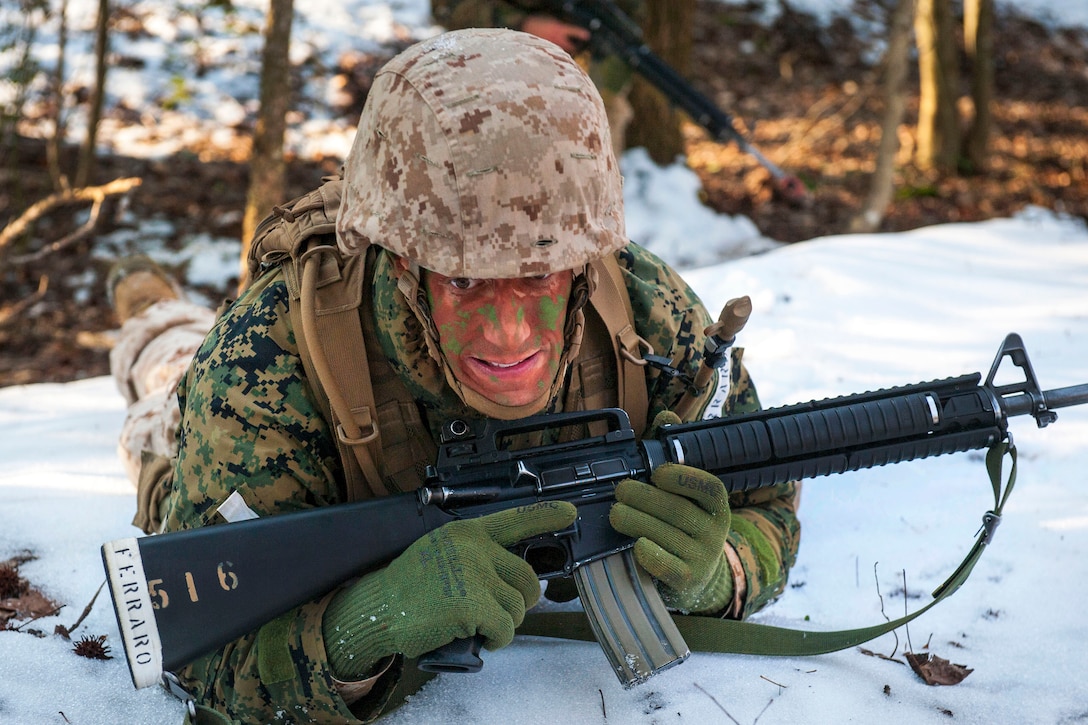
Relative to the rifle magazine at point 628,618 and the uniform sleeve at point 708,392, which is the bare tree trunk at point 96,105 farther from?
the rifle magazine at point 628,618

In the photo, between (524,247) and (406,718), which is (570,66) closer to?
(524,247)

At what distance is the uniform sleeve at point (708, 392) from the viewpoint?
266 centimetres

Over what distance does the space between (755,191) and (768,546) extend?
6.63m

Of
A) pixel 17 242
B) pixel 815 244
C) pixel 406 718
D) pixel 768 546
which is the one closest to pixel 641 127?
pixel 815 244

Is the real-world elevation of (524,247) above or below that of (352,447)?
above

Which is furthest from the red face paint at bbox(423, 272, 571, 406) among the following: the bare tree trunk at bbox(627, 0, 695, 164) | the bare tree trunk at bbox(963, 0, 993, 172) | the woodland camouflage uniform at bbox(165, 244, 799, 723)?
the bare tree trunk at bbox(963, 0, 993, 172)

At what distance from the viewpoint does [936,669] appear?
8.36 ft

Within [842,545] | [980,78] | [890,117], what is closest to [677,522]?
[842,545]

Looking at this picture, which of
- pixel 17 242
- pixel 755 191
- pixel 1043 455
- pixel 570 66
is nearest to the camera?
pixel 570 66

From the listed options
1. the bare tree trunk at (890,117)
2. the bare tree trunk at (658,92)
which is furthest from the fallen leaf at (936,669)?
the bare tree trunk at (658,92)

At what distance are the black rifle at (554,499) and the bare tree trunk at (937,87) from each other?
22.5 ft

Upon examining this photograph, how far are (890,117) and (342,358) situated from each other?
587 centimetres

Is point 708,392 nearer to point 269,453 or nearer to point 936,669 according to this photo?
point 936,669

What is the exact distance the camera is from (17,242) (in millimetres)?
7301
